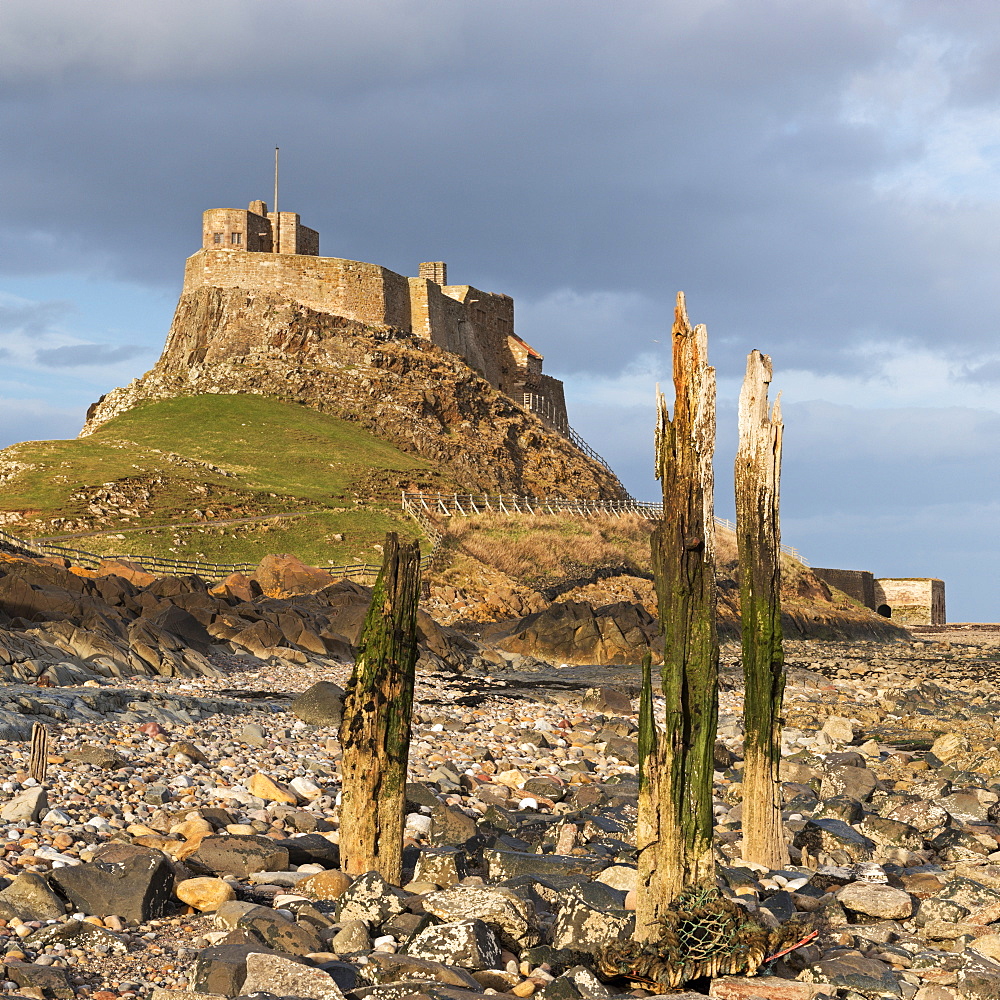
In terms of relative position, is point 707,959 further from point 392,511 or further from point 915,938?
point 392,511

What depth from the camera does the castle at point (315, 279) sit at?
75188mm

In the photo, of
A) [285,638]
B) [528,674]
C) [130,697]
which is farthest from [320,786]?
[528,674]

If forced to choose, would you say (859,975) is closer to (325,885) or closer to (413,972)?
(413,972)

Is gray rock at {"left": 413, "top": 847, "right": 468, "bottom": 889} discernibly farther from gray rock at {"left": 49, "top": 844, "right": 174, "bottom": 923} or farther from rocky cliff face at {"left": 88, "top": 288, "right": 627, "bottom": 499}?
rocky cliff face at {"left": 88, "top": 288, "right": 627, "bottom": 499}

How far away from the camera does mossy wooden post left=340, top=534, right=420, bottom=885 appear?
8914 millimetres

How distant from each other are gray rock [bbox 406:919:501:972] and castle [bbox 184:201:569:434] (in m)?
71.0

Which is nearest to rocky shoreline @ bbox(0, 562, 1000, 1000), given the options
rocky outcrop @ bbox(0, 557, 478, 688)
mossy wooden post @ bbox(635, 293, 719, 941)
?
rocky outcrop @ bbox(0, 557, 478, 688)

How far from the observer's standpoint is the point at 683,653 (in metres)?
7.94

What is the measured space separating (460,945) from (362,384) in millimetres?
65029

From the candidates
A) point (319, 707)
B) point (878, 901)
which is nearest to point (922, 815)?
point (878, 901)

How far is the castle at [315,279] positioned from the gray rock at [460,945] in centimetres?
7102

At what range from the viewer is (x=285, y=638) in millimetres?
24672

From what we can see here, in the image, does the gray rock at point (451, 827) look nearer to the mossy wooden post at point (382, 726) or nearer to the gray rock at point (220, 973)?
the mossy wooden post at point (382, 726)

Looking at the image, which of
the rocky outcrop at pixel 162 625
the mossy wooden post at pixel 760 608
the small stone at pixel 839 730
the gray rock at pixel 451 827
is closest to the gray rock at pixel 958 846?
the mossy wooden post at pixel 760 608
